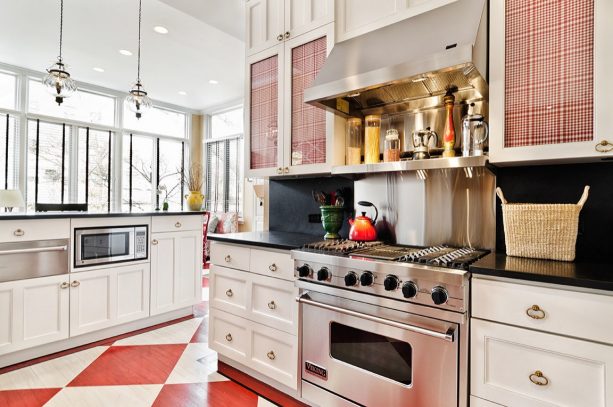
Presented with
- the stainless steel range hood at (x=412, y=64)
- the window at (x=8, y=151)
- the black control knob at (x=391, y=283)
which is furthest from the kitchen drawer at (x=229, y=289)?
the window at (x=8, y=151)

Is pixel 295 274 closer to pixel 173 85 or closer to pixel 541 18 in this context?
pixel 541 18

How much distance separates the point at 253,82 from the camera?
263 centimetres

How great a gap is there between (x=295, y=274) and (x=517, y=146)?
125 centimetres

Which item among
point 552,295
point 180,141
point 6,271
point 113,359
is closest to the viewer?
point 552,295

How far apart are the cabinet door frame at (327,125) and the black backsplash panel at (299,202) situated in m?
0.27

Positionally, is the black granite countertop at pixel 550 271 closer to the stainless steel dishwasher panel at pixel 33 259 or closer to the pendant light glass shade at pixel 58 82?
the stainless steel dishwasher panel at pixel 33 259

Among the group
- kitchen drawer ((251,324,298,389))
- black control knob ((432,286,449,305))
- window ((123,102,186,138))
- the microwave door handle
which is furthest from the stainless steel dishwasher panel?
window ((123,102,186,138))

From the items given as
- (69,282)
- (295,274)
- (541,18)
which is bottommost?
(69,282)

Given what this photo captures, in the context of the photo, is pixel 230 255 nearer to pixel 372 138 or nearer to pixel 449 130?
pixel 372 138

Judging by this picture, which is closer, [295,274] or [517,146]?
[517,146]

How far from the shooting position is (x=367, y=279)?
156 centimetres

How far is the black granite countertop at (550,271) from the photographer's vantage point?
3.67ft

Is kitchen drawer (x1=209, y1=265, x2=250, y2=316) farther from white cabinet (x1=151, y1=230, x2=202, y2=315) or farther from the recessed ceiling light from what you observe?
the recessed ceiling light

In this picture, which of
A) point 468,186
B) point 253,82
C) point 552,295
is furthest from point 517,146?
point 253,82
